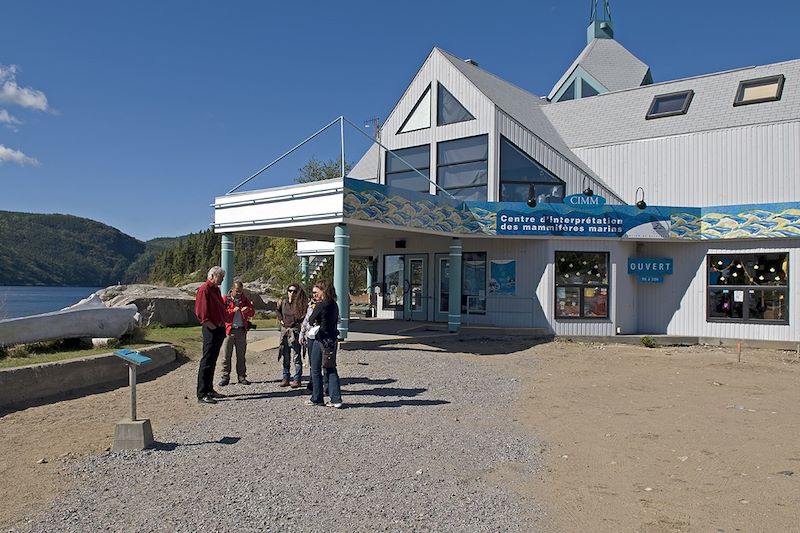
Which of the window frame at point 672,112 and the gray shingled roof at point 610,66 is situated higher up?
the gray shingled roof at point 610,66

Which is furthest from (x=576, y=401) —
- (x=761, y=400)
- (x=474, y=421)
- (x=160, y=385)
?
(x=160, y=385)

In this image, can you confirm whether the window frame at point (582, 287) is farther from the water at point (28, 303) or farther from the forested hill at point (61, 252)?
the forested hill at point (61, 252)

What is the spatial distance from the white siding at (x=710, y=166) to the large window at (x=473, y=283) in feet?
18.1

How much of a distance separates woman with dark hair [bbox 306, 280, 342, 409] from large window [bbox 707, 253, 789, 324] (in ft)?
45.8

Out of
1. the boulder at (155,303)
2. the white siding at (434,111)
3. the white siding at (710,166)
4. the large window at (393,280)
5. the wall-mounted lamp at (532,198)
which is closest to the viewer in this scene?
the boulder at (155,303)

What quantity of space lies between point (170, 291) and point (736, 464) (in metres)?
16.8

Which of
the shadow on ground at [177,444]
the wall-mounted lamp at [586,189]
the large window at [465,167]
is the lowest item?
the shadow on ground at [177,444]

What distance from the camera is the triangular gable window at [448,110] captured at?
781 inches

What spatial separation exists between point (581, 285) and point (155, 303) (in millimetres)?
12415

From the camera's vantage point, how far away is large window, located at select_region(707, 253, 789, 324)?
16812mm

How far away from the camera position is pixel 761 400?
31.6 feet

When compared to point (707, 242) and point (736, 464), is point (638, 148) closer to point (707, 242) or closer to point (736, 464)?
point (707, 242)

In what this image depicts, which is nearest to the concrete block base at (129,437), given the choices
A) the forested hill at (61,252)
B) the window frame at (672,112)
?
the window frame at (672,112)

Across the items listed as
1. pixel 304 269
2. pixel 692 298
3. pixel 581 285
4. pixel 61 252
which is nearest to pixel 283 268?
pixel 304 269
